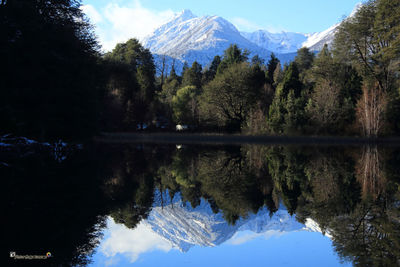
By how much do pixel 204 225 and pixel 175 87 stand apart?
62677 millimetres

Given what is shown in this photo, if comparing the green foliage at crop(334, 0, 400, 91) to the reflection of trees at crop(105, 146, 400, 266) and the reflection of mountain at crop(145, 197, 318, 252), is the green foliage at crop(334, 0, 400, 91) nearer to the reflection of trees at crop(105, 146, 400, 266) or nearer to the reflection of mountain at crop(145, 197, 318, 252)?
the reflection of trees at crop(105, 146, 400, 266)

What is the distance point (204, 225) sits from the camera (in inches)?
232

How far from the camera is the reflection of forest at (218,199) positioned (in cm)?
466

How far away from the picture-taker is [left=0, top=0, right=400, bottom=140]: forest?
16438mm

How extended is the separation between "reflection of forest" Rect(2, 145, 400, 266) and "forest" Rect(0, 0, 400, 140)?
6.65m

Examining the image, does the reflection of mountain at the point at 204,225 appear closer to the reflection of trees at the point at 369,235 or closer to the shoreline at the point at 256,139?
the reflection of trees at the point at 369,235

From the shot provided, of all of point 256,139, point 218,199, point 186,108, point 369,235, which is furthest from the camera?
point 186,108

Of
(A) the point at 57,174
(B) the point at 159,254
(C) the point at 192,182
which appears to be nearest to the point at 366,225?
(B) the point at 159,254

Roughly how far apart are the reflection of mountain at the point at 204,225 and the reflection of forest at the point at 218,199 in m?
0.24

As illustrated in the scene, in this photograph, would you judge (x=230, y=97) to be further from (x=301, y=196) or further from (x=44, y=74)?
(x=301, y=196)

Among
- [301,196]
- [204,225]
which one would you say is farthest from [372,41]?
[204,225]

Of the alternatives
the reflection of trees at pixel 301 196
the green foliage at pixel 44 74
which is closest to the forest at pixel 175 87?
the green foliage at pixel 44 74

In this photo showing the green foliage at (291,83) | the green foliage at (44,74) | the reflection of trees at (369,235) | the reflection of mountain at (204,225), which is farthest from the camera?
the green foliage at (291,83)

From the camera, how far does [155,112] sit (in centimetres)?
5172
